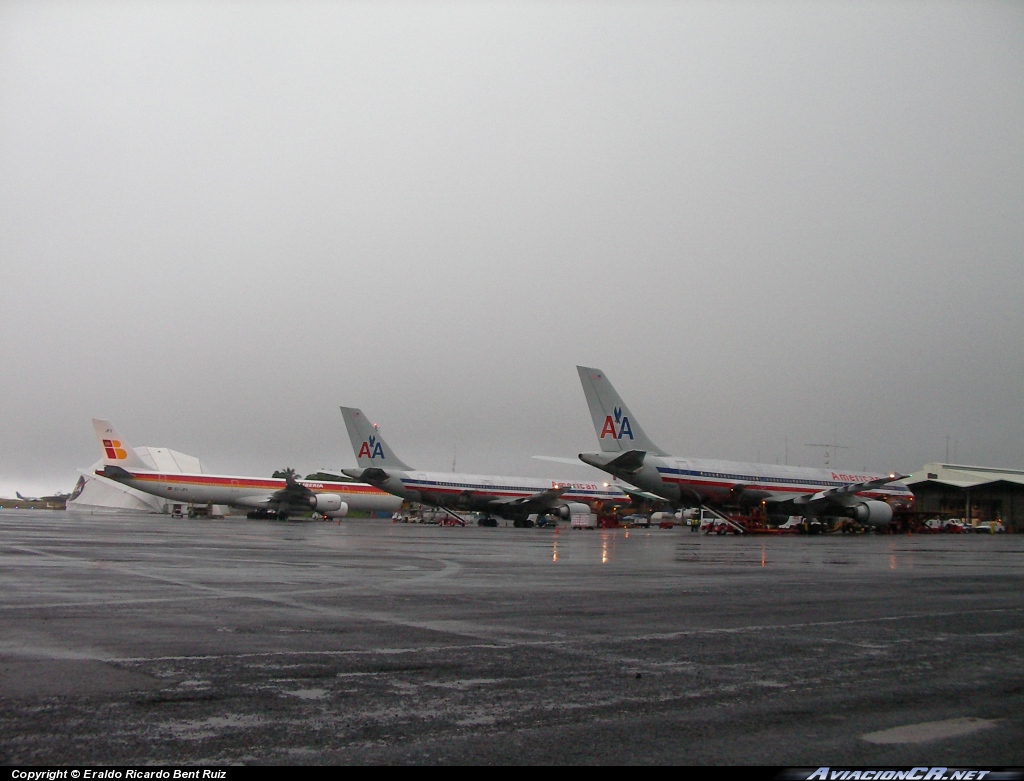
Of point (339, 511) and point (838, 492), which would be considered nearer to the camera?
point (838, 492)

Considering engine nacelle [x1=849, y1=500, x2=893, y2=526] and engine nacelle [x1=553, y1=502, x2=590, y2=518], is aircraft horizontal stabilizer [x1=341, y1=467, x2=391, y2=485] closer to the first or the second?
engine nacelle [x1=553, y1=502, x2=590, y2=518]

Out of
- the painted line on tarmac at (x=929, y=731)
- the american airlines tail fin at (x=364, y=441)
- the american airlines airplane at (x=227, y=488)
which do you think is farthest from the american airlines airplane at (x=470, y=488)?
the painted line on tarmac at (x=929, y=731)

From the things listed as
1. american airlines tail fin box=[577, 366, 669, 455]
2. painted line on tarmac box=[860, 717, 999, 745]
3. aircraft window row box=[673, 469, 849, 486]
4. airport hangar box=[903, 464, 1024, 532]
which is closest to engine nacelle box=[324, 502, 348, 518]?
american airlines tail fin box=[577, 366, 669, 455]

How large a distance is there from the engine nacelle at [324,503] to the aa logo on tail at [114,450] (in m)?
14.9

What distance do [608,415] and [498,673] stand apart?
41059mm

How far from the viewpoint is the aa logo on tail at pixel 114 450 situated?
65812mm

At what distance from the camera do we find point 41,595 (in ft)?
38.1

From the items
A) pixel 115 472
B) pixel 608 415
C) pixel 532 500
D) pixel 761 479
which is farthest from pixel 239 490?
pixel 761 479

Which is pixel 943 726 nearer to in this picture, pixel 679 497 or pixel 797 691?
pixel 797 691

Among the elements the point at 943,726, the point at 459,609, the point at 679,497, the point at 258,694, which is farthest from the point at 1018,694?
the point at 679,497

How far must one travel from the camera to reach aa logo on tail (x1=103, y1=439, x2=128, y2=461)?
65812 mm

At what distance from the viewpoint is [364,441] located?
6175cm

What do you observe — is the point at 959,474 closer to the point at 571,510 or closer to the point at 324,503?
the point at 571,510

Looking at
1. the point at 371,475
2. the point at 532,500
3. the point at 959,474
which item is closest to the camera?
the point at 371,475
